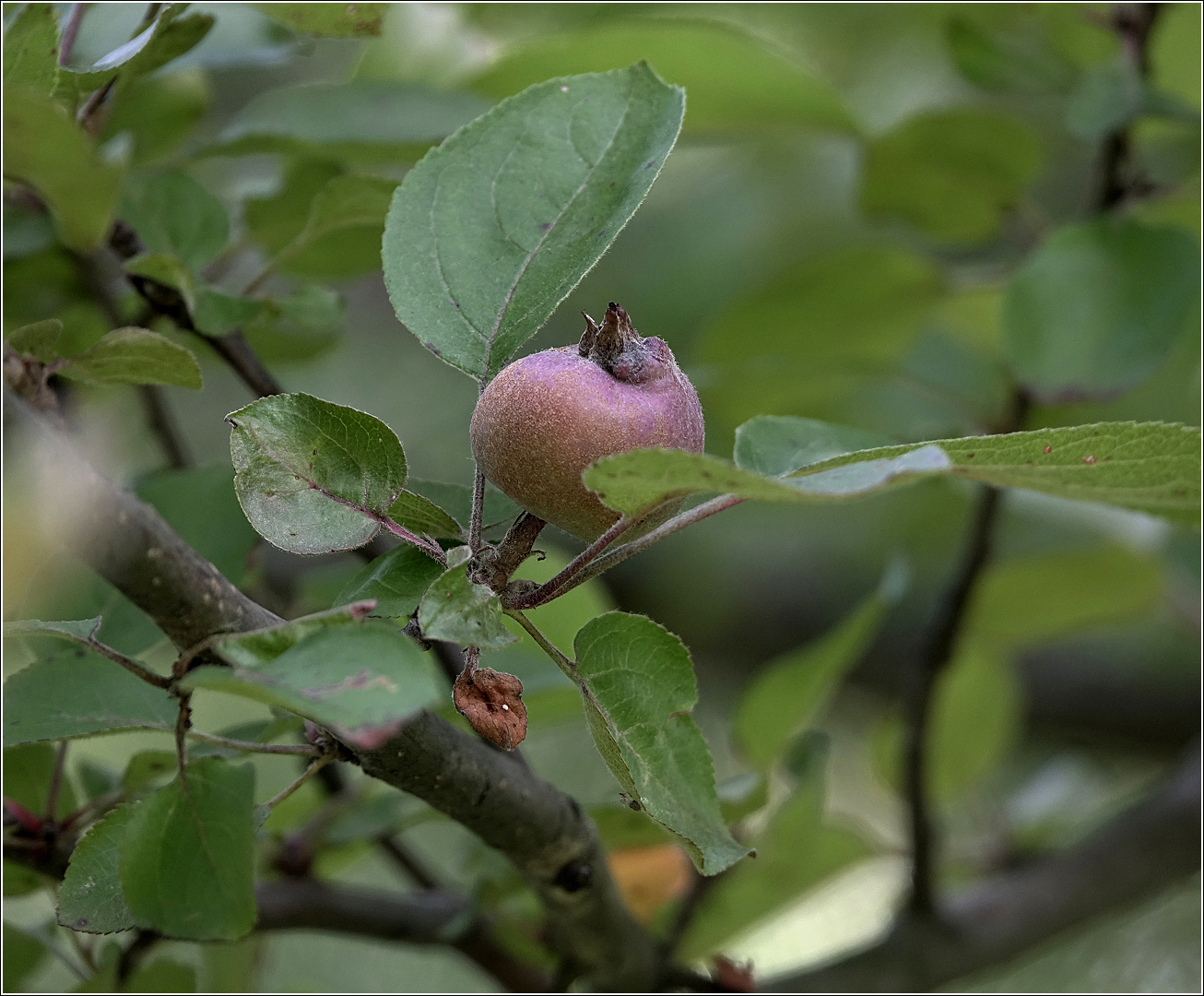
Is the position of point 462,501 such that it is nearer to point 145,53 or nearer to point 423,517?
point 423,517

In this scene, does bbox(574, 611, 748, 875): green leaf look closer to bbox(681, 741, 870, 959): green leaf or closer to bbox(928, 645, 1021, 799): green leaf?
bbox(681, 741, 870, 959): green leaf

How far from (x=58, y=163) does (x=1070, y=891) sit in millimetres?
611

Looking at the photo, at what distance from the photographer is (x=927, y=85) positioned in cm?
146

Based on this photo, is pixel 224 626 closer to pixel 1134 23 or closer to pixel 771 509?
pixel 1134 23

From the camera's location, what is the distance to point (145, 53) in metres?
0.37

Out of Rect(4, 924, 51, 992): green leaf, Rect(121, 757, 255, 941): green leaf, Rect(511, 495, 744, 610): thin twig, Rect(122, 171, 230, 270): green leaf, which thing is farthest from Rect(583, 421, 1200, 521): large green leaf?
Rect(4, 924, 51, 992): green leaf

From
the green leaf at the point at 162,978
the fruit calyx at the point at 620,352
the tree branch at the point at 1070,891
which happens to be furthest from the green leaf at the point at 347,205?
the tree branch at the point at 1070,891

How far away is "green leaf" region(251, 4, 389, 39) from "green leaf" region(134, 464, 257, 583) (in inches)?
5.8

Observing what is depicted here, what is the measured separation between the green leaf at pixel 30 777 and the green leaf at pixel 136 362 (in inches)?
5.8

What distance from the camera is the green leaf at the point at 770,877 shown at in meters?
0.58

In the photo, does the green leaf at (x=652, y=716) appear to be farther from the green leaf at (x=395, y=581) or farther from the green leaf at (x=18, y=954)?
the green leaf at (x=18, y=954)

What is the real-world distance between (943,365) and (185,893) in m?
0.62

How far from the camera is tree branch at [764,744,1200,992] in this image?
2.10ft

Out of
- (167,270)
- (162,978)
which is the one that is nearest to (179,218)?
(167,270)
